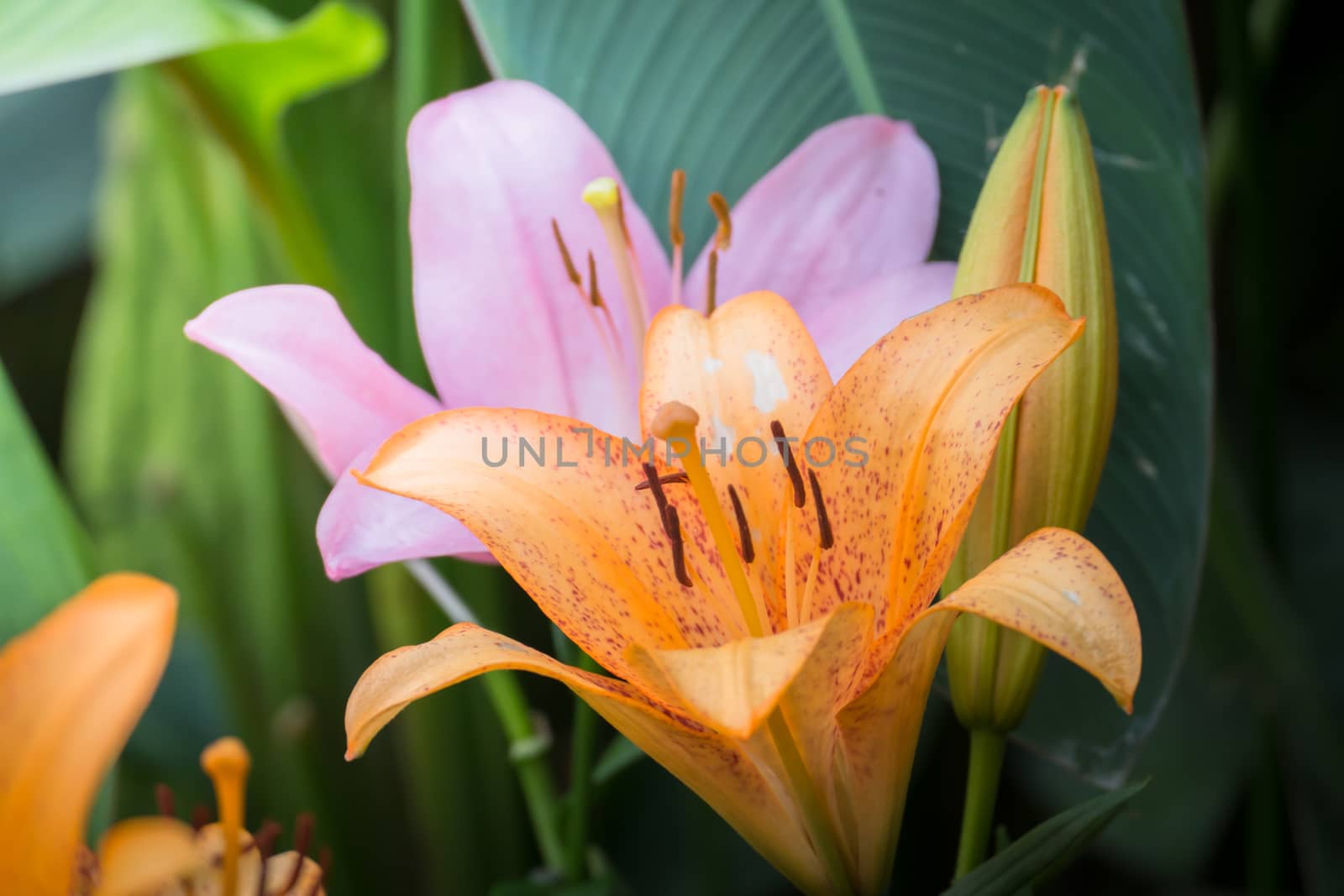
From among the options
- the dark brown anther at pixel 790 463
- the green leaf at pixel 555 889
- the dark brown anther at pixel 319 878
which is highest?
the dark brown anther at pixel 790 463

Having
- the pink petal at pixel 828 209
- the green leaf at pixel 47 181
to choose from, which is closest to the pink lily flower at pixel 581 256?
the pink petal at pixel 828 209

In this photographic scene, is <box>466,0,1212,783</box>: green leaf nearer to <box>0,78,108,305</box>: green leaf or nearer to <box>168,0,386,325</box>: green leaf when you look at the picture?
<box>168,0,386,325</box>: green leaf

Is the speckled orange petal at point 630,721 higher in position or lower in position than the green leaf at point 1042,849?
higher

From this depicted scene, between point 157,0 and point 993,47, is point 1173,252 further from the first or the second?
point 157,0

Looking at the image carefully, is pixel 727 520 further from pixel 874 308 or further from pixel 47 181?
pixel 47 181

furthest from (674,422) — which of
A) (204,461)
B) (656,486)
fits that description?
(204,461)

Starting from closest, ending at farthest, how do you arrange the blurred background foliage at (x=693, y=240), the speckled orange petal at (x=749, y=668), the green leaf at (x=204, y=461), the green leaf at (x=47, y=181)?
the speckled orange petal at (x=749, y=668)
the blurred background foliage at (x=693, y=240)
the green leaf at (x=204, y=461)
the green leaf at (x=47, y=181)

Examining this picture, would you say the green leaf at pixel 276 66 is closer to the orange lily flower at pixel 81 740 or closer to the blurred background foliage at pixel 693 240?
the blurred background foliage at pixel 693 240
